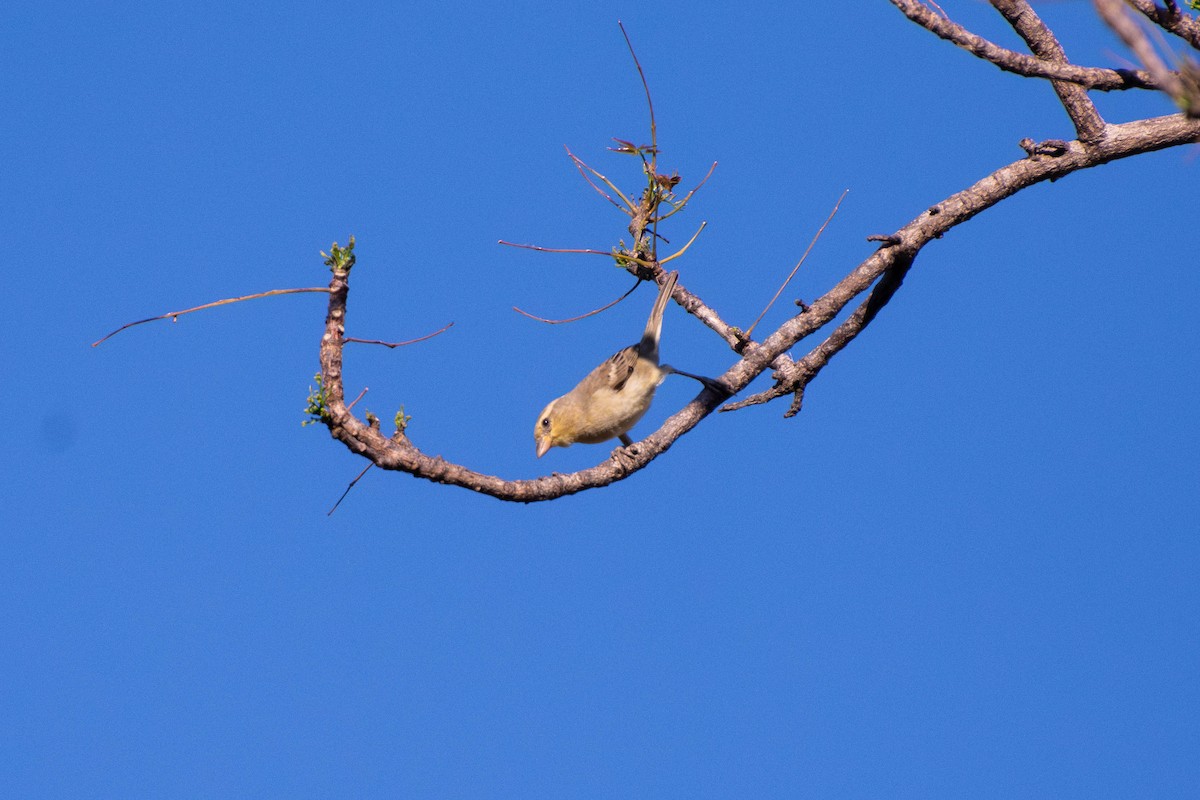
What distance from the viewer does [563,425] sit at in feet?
28.7

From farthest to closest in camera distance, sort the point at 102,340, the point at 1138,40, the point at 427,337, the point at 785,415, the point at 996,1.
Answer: the point at 785,415, the point at 996,1, the point at 427,337, the point at 102,340, the point at 1138,40

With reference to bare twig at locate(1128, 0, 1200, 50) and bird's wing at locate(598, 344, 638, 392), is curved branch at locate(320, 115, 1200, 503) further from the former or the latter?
bird's wing at locate(598, 344, 638, 392)

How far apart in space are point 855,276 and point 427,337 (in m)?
2.39

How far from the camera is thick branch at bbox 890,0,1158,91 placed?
4.86 metres

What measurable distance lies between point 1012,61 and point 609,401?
4.31 meters

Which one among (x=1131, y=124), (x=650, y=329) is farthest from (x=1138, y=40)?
(x=650, y=329)

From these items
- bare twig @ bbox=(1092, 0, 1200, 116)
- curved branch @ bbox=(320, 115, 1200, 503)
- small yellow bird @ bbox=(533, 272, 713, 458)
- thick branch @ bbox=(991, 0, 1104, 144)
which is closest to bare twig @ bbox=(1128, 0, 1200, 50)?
curved branch @ bbox=(320, 115, 1200, 503)

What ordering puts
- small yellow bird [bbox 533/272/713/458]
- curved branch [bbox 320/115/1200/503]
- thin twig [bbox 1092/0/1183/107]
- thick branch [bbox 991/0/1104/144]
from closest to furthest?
thin twig [bbox 1092/0/1183/107], curved branch [bbox 320/115/1200/503], thick branch [bbox 991/0/1104/144], small yellow bird [bbox 533/272/713/458]

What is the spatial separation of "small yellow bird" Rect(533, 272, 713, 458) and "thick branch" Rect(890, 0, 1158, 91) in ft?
12.4

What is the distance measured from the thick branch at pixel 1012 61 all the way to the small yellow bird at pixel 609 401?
379cm

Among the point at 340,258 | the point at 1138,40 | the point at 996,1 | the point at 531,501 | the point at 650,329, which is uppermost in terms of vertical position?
the point at 650,329

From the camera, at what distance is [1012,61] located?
16.2 ft

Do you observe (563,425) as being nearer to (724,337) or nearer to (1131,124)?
(724,337)

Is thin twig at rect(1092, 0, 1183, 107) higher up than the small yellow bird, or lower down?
lower down
